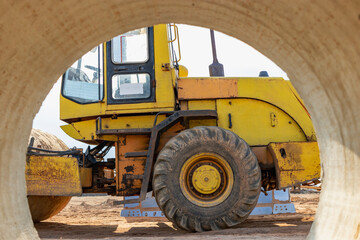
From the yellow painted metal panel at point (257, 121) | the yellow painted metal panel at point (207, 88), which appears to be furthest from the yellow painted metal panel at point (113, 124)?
the yellow painted metal panel at point (257, 121)

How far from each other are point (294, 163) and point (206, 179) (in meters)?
1.46

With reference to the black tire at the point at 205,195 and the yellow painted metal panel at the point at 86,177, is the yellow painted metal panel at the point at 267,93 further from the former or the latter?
the yellow painted metal panel at the point at 86,177

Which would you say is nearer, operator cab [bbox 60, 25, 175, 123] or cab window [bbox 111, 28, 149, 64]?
operator cab [bbox 60, 25, 175, 123]

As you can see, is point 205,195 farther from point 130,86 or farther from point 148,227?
point 130,86

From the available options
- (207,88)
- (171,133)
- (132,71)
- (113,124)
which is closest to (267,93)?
(207,88)

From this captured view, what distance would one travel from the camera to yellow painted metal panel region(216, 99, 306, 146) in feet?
19.0

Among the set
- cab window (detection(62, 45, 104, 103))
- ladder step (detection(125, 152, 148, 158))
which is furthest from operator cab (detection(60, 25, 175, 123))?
ladder step (detection(125, 152, 148, 158))

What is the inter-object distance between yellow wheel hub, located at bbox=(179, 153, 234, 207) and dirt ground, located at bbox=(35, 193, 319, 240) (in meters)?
0.52

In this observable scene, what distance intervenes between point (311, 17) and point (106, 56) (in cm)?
446

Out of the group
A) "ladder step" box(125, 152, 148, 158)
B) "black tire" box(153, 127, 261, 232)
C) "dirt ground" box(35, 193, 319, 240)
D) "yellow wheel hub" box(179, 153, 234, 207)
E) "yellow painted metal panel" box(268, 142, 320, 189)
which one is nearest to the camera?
"dirt ground" box(35, 193, 319, 240)

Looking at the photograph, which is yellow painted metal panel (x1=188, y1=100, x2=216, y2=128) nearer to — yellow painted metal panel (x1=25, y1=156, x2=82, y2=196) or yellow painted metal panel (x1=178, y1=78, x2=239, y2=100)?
yellow painted metal panel (x1=178, y1=78, x2=239, y2=100)

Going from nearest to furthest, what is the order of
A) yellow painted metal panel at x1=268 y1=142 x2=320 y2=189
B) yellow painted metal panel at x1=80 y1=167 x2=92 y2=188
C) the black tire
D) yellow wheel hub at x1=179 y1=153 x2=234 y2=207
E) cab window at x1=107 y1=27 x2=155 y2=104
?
the black tire < yellow wheel hub at x1=179 y1=153 x2=234 y2=207 < yellow painted metal panel at x1=268 y1=142 x2=320 y2=189 < yellow painted metal panel at x1=80 y1=167 x2=92 y2=188 < cab window at x1=107 y1=27 x2=155 y2=104

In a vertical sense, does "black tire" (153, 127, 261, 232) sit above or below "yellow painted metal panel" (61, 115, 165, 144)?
below

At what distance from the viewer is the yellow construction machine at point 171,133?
491 cm
